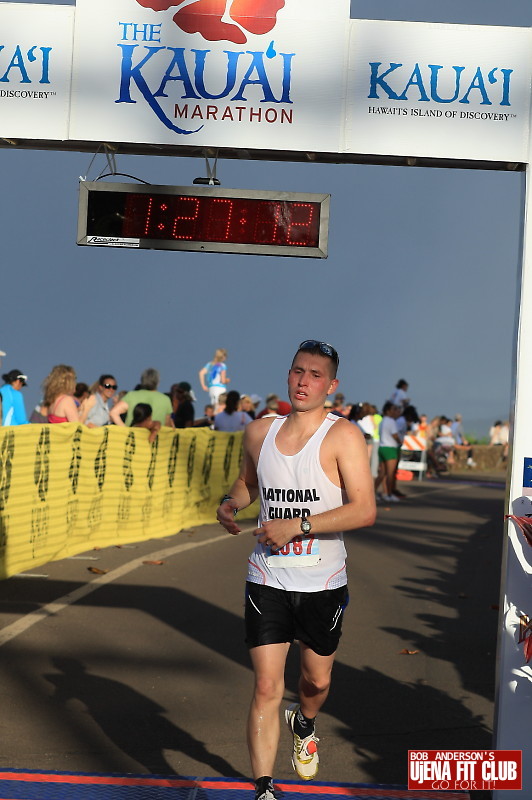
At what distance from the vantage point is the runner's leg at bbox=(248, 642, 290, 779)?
18.9ft

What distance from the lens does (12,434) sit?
41.2 ft

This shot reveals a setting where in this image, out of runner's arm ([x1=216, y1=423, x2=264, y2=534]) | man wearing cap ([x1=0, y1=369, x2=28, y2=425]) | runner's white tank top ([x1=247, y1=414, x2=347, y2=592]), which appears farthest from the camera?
man wearing cap ([x1=0, y1=369, x2=28, y2=425])

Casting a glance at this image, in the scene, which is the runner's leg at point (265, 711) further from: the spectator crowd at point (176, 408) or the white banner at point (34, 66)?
the spectator crowd at point (176, 408)

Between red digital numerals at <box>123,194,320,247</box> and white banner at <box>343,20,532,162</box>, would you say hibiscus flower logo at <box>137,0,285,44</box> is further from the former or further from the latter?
red digital numerals at <box>123,194,320,247</box>

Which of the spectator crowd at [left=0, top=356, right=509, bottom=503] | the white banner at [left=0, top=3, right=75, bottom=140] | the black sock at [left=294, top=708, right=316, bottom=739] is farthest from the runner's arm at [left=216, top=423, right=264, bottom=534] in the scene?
the spectator crowd at [left=0, top=356, right=509, bottom=503]

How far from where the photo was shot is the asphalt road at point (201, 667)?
6973 millimetres

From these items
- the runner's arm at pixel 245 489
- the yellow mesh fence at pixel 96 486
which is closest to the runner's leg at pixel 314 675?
the runner's arm at pixel 245 489

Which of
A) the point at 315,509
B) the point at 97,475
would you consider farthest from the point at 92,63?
the point at 97,475

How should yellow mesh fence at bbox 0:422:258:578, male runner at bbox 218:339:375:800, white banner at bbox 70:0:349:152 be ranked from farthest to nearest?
yellow mesh fence at bbox 0:422:258:578
white banner at bbox 70:0:349:152
male runner at bbox 218:339:375:800

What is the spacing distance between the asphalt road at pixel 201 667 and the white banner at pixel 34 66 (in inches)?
134

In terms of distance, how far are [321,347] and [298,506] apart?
2.58 ft

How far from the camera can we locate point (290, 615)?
5969mm

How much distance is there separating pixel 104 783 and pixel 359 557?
384 inches
